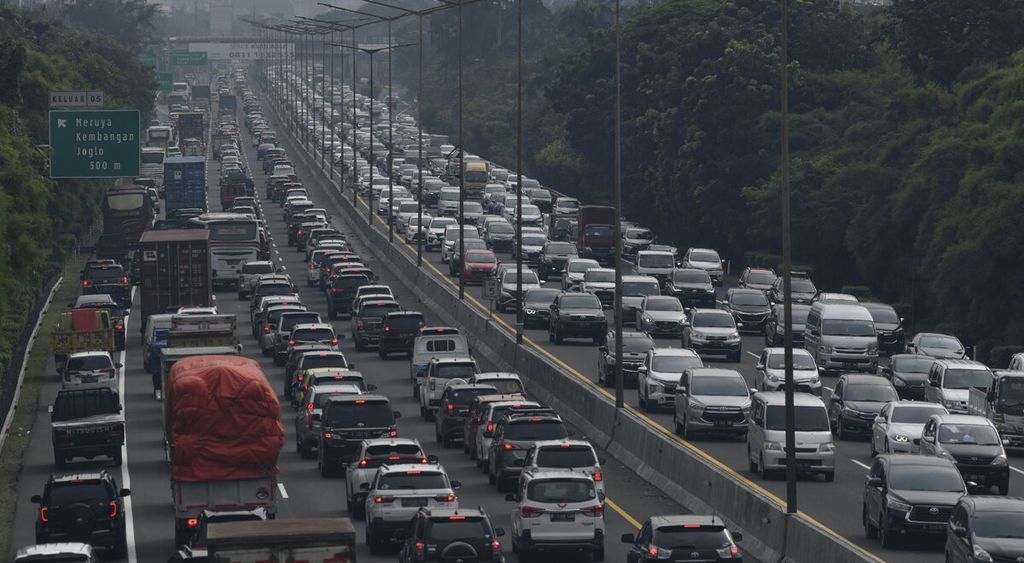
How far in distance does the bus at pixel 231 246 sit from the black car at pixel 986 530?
180 ft

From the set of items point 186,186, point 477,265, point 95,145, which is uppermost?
point 95,145

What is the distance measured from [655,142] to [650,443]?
2606 inches

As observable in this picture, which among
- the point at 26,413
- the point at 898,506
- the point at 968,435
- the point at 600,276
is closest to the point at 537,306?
the point at 600,276

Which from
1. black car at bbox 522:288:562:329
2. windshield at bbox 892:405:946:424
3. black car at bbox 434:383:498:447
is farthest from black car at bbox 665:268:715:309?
windshield at bbox 892:405:946:424

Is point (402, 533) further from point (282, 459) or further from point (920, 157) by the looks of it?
point (920, 157)

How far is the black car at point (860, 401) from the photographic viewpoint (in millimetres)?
45625

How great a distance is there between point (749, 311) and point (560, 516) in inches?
1431

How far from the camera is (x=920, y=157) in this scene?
79.7 m

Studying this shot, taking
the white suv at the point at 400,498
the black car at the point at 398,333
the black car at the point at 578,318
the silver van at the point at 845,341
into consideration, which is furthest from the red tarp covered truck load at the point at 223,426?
the black car at the point at 578,318

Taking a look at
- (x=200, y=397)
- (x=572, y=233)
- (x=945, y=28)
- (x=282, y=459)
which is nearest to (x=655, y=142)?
(x=572, y=233)

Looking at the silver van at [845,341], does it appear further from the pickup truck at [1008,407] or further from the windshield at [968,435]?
the windshield at [968,435]

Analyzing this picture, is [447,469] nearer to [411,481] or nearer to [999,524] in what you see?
[411,481]

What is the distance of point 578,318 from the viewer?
62875mm

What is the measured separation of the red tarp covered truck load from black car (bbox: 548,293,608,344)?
1175 inches
